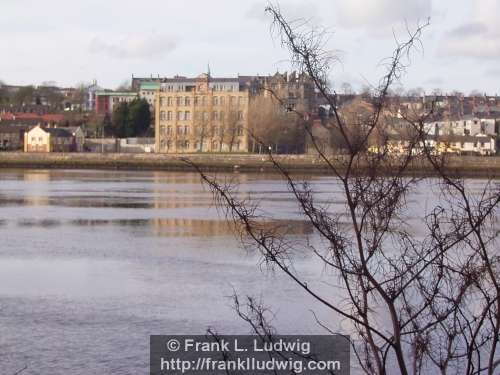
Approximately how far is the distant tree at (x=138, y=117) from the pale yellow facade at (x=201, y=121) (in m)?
2.57

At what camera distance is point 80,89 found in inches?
6737

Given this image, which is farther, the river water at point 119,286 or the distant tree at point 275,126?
the distant tree at point 275,126

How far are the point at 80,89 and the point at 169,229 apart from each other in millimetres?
146542

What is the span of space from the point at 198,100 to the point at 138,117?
6.93m

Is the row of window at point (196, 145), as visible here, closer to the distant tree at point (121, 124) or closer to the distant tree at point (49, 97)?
the distant tree at point (121, 124)

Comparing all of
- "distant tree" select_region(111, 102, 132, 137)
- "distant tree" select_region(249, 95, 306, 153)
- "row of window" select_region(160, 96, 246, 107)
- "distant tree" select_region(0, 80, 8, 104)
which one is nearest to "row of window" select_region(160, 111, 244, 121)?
"row of window" select_region(160, 96, 246, 107)

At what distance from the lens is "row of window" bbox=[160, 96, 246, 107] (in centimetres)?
9569

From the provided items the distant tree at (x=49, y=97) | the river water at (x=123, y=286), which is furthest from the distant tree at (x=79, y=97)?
the river water at (x=123, y=286)

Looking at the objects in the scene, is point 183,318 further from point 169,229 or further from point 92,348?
point 169,229

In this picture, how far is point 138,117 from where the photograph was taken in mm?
100000

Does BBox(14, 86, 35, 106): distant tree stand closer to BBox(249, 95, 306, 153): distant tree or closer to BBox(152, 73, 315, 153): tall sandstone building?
BBox(152, 73, 315, 153): tall sandstone building

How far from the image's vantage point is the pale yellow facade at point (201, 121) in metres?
93.0

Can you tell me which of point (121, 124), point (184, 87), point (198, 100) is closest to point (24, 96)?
point (184, 87)

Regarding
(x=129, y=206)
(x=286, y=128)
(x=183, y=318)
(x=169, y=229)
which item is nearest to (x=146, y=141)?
(x=286, y=128)
